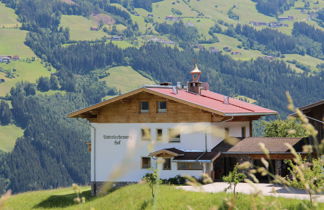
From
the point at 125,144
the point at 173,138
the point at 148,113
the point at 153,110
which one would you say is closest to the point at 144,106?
the point at 148,113

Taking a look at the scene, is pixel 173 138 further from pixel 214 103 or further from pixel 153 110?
pixel 214 103

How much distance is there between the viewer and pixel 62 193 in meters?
50.3

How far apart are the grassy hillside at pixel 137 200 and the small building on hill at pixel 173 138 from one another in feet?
12.1

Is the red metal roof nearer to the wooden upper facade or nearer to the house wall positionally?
the wooden upper facade

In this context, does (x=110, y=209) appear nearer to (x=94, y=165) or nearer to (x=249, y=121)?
(x=94, y=165)

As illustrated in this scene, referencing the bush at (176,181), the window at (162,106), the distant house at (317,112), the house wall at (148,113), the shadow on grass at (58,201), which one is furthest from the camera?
the window at (162,106)

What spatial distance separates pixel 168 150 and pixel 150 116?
3.18m

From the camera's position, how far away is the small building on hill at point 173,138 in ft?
152

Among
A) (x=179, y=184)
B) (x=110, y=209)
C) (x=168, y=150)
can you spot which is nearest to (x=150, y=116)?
(x=168, y=150)

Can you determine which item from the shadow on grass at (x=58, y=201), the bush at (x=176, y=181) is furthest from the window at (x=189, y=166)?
the shadow on grass at (x=58, y=201)

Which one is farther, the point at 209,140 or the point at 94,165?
the point at 94,165

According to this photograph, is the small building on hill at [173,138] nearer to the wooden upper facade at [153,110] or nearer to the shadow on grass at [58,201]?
the wooden upper facade at [153,110]

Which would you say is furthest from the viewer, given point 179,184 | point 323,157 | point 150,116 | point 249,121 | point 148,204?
point 249,121

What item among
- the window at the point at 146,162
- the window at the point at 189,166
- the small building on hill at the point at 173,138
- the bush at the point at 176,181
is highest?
the small building on hill at the point at 173,138
